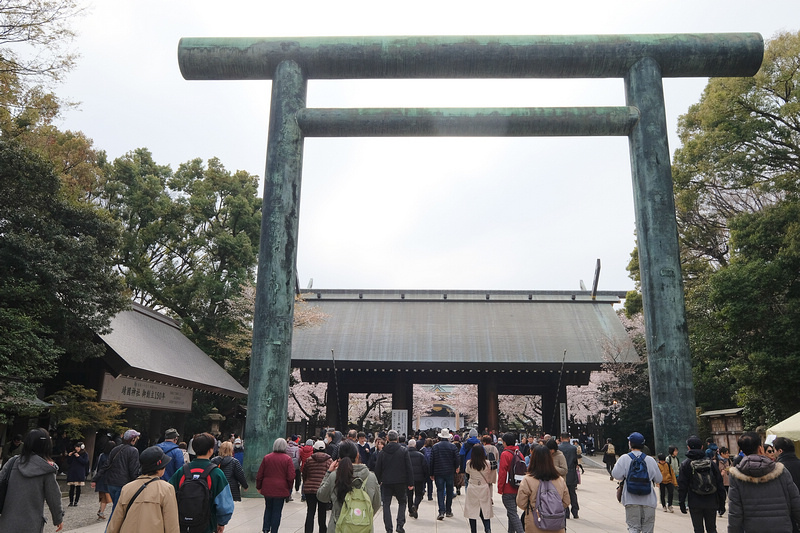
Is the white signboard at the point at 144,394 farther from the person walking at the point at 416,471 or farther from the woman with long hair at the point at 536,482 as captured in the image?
the woman with long hair at the point at 536,482

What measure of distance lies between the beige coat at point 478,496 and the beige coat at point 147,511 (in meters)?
4.56

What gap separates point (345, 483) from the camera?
5285 mm

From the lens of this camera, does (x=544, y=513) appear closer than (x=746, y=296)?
Yes

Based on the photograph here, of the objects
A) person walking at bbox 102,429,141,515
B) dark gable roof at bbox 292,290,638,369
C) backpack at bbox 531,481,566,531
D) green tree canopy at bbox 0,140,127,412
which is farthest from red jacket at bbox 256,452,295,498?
dark gable roof at bbox 292,290,638,369

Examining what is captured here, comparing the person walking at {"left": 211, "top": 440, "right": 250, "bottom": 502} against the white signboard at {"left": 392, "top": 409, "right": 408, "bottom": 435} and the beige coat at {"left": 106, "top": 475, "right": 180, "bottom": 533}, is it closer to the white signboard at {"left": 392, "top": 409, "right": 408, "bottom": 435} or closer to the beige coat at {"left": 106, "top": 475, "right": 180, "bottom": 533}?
the beige coat at {"left": 106, "top": 475, "right": 180, "bottom": 533}

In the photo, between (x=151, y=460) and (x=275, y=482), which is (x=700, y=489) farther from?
(x=151, y=460)

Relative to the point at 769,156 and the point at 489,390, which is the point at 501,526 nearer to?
the point at 769,156

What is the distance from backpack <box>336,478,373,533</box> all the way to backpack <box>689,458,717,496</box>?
3.84 metres

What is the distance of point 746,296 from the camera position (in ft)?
48.6

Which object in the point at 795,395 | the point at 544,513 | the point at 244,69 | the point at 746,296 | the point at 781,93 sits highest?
the point at 781,93

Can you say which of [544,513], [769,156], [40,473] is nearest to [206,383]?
[40,473]

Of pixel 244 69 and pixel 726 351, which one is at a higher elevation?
pixel 244 69

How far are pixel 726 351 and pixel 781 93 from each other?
752cm

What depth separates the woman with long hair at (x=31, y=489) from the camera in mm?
4805
